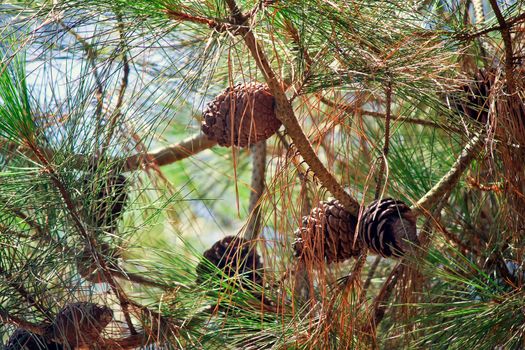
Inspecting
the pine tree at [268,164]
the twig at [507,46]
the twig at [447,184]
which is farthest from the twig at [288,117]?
the twig at [507,46]

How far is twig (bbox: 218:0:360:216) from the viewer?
1080mm

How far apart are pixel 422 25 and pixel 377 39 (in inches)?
5.4

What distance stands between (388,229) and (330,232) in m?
0.10

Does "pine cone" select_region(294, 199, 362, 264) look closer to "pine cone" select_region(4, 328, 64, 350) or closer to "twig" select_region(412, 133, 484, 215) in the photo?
"twig" select_region(412, 133, 484, 215)

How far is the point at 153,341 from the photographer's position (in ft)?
4.17

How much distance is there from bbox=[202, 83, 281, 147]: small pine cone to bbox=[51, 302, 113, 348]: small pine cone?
27 centimetres

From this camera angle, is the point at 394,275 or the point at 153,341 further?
the point at 394,275

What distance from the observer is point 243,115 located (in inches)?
43.1

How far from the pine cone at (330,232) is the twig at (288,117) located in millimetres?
16

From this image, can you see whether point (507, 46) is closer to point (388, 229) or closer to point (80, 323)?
point (388, 229)

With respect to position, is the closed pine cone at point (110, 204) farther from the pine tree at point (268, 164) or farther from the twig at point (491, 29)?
the twig at point (491, 29)

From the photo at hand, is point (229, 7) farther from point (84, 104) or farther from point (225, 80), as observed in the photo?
point (225, 80)

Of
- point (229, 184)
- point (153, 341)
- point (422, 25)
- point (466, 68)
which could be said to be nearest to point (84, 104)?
point (153, 341)

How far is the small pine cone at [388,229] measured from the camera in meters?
1.14
